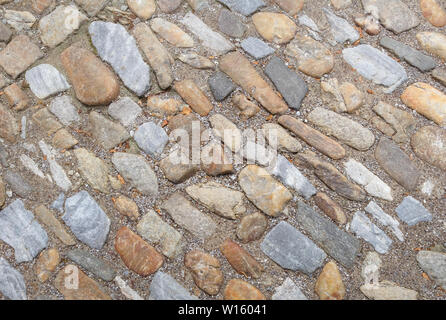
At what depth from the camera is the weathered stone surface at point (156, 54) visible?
7.79ft

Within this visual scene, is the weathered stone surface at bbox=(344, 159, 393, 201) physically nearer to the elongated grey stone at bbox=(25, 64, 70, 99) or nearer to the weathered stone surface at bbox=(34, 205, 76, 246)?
the weathered stone surface at bbox=(34, 205, 76, 246)

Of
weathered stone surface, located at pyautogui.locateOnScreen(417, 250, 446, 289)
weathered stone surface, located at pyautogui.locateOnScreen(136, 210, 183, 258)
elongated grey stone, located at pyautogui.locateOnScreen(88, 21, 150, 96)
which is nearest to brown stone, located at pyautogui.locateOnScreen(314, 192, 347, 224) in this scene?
weathered stone surface, located at pyautogui.locateOnScreen(417, 250, 446, 289)

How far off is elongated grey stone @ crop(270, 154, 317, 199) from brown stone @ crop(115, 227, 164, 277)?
72 cm

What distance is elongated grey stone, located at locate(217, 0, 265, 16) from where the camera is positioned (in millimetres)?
2639

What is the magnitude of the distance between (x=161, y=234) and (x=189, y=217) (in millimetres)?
157

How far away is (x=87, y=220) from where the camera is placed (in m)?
2.08

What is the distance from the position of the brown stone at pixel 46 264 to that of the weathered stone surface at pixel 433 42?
2.40 metres

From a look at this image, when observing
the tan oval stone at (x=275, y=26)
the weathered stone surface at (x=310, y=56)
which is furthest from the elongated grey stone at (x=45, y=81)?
the weathered stone surface at (x=310, y=56)

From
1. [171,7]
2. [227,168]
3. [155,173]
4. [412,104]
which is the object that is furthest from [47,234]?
[412,104]

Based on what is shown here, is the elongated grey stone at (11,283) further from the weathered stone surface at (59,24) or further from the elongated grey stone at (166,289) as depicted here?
the weathered stone surface at (59,24)

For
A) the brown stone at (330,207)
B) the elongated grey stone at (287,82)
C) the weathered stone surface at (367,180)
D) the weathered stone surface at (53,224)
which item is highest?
the elongated grey stone at (287,82)

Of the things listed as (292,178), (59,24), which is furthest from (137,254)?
(59,24)

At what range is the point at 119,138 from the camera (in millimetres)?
2254

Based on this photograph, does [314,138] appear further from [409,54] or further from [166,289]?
[166,289]
